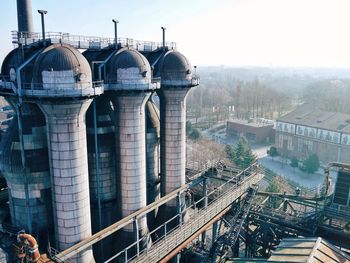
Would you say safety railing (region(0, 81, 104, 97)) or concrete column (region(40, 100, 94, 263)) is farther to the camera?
concrete column (region(40, 100, 94, 263))

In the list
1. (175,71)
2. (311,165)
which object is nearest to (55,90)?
(175,71)

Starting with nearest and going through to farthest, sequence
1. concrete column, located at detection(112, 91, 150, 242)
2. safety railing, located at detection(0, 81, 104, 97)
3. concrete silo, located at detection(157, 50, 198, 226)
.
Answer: safety railing, located at detection(0, 81, 104, 97)
concrete column, located at detection(112, 91, 150, 242)
concrete silo, located at detection(157, 50, 198, 226)

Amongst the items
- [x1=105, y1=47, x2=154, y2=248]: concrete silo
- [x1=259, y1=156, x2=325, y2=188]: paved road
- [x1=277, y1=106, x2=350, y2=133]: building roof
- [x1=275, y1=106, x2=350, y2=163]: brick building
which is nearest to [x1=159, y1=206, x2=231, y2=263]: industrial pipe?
[x1=105, y1=47, x2=154, y2=248]: concrete silo

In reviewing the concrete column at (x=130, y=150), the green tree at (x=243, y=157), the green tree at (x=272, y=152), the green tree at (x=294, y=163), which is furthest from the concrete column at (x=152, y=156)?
the green tree at (x=272, y=152)

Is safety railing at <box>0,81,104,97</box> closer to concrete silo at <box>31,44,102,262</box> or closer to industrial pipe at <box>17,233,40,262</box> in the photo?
concrete silo at <box>31,44,102,262</box>

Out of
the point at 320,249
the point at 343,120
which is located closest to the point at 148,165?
the point at 320,249

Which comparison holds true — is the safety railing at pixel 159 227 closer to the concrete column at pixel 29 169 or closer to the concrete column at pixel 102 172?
the concrete column at pixel 102 172

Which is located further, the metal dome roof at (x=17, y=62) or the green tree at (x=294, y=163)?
the green tree at (x=294, y=163)
